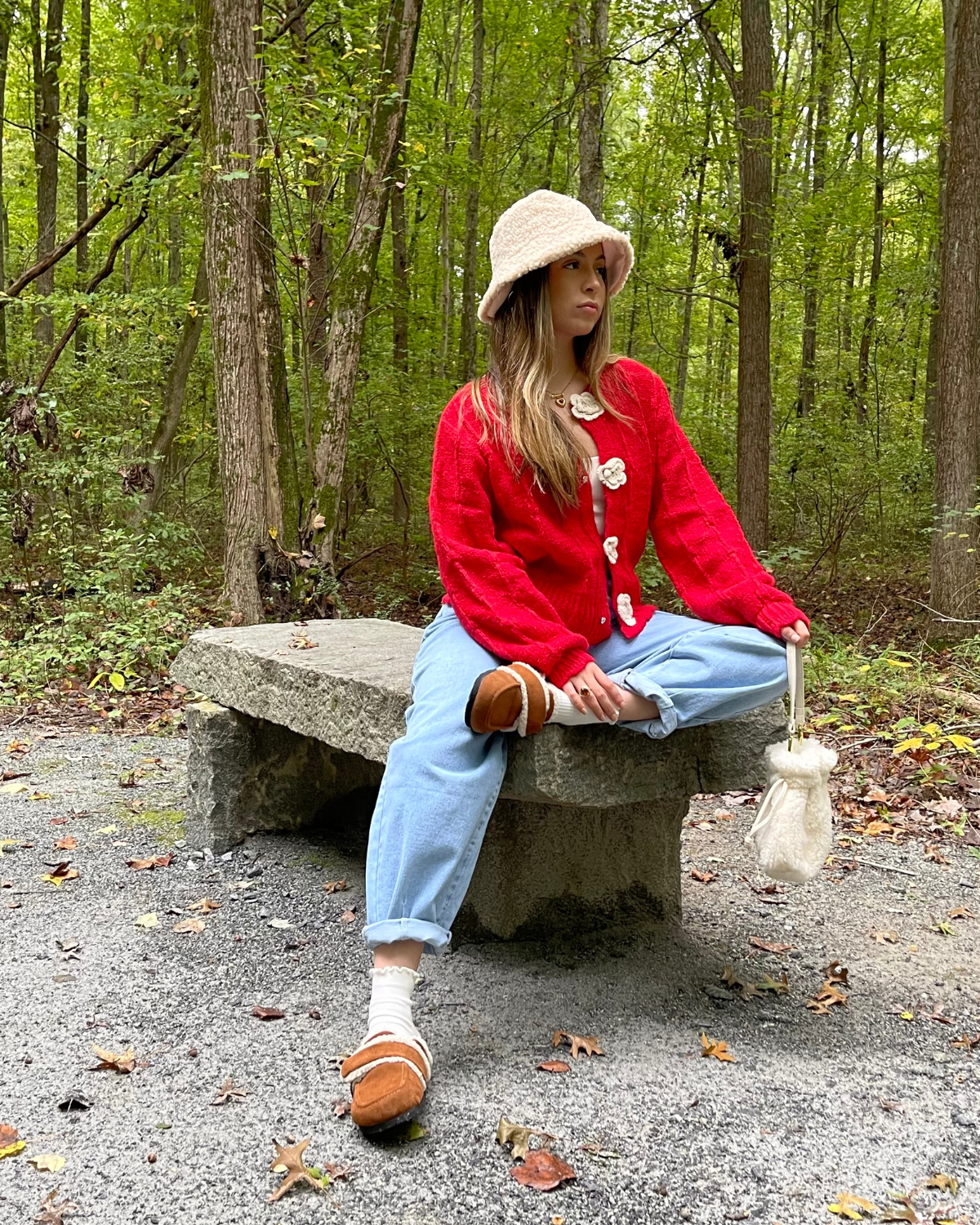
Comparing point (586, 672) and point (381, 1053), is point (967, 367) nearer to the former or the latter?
point (586, 672)

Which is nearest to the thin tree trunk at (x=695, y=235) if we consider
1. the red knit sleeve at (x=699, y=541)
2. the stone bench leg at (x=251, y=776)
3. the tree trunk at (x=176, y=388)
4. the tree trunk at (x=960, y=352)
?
the tree trunk at (x=960, y=352)

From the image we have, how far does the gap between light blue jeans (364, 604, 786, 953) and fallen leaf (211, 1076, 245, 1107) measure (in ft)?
1.31

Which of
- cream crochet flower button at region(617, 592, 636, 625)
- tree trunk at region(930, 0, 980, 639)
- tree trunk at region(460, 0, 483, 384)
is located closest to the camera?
cream crochet flower button at region(617, 592, 636, 625)

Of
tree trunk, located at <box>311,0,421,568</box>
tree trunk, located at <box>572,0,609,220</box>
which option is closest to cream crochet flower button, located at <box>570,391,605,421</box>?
tree trunk, located at <box>311,0,421,568</box>

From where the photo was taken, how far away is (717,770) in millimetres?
2471

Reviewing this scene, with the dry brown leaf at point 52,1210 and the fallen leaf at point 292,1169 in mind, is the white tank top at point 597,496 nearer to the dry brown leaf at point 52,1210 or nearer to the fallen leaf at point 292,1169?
the fallen leaf at point 292,1169

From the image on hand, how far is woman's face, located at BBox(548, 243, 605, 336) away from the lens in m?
2.65

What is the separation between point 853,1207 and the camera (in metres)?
1.77

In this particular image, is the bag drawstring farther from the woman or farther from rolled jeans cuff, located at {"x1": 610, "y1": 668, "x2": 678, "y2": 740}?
rolled jeans cuff, located at {"x1": 610, "y1": 668, "x2": 678, "y2": 740}

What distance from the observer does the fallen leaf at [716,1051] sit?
230 centimetres

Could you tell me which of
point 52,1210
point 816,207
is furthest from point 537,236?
point 816,207

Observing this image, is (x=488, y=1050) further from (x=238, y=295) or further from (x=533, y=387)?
(x=238, y=295)

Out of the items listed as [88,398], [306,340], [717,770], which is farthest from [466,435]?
[88,398]

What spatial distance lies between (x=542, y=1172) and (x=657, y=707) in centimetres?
92
